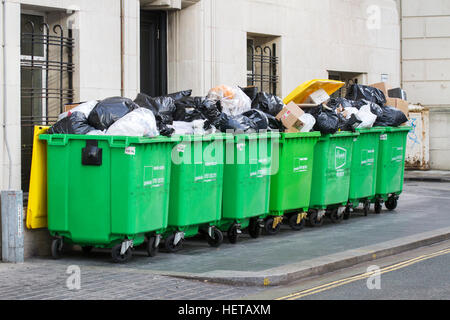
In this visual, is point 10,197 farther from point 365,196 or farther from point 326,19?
point 326,19

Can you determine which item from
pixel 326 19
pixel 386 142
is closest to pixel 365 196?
pixel 386 142

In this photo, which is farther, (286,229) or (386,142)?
(386,142)

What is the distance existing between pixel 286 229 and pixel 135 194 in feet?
12.3

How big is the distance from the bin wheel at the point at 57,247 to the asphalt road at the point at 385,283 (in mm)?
2779

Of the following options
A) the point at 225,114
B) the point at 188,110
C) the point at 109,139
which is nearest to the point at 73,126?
the point at 109,139

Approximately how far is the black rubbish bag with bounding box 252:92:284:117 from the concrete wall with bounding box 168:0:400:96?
199cm

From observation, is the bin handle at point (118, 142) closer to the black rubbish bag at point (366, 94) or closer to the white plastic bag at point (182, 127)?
the white plastic bag at point (182, 127)

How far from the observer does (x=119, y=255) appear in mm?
9109

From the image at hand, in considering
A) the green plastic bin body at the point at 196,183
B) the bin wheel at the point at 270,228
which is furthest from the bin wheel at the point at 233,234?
the bin wheel at the point at 270,228

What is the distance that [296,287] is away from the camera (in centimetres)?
807

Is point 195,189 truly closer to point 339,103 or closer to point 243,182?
point 243,182
